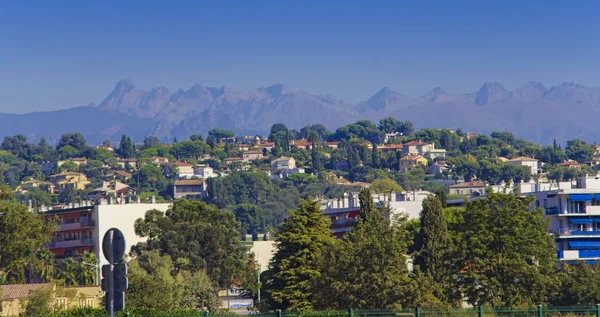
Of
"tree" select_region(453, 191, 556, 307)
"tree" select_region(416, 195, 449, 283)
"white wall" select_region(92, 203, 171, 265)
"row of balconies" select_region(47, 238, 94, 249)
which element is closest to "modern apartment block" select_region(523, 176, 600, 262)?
"tree" select_region(416, 195, 449, 283)

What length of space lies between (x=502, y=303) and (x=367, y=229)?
33.9ft

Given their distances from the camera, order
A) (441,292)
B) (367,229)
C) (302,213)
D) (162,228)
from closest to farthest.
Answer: (441,292), (367,229), (302,213), (162,228)

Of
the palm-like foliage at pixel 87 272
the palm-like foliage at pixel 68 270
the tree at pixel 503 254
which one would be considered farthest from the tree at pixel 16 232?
the palm-like foliage at pixel 87 272

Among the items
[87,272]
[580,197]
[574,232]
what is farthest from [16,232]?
[580,197]

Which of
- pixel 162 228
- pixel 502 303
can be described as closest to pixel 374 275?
pixel 502 303

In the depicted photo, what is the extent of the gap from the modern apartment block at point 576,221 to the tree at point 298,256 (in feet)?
118

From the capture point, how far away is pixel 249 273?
334 feet

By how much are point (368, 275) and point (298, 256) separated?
40.1ft

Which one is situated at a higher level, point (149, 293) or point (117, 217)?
point (117, 217)

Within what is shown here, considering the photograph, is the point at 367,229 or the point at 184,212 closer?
the point at 367,229

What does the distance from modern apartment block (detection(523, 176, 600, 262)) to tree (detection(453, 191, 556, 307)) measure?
4016cm

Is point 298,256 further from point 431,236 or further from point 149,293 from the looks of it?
point 149,293

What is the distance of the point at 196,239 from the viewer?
97.2 metres

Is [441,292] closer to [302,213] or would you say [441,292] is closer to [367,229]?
[367,229]
